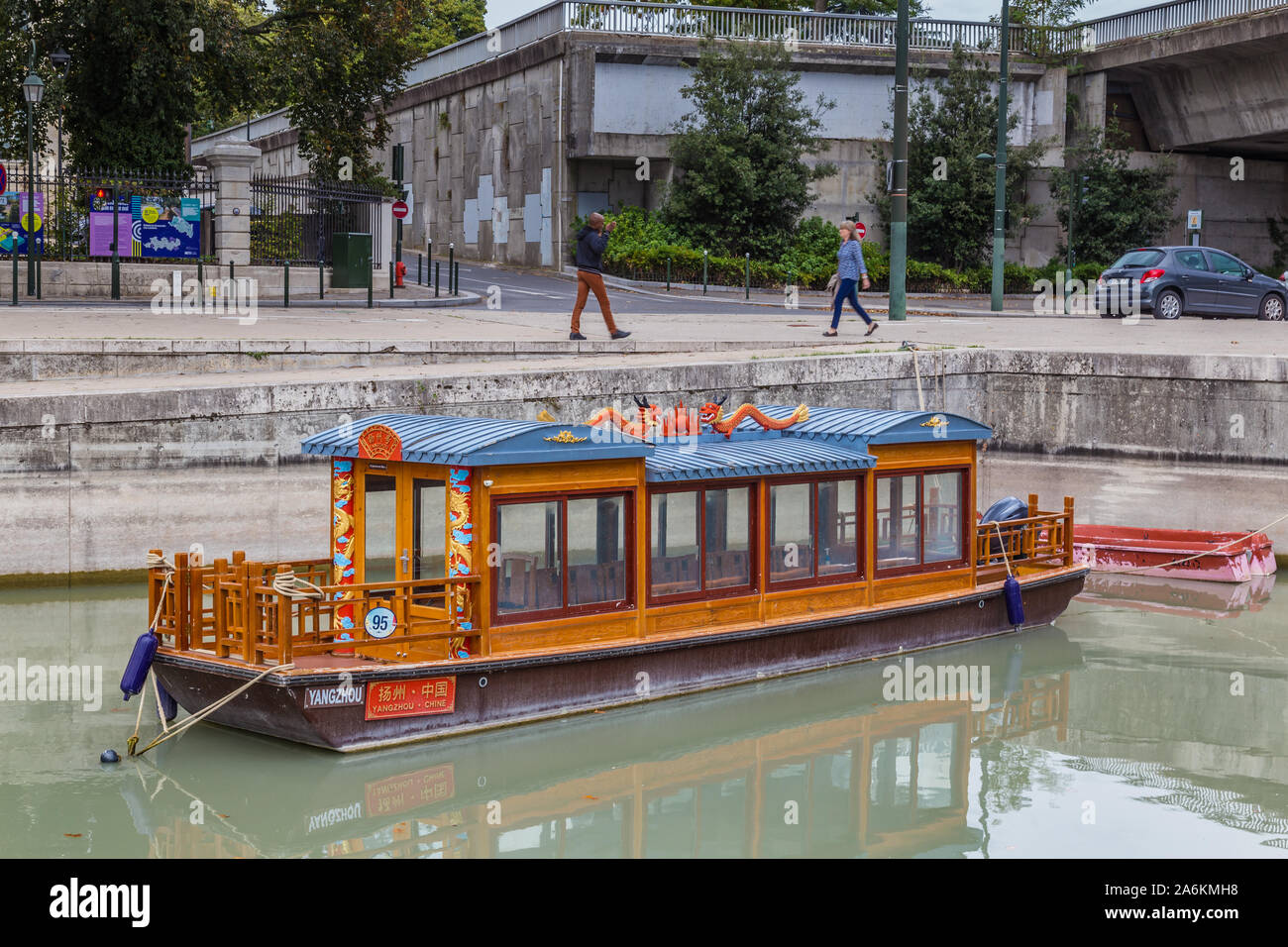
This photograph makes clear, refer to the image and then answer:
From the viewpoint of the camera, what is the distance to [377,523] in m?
10.8

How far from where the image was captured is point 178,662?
9867 mm

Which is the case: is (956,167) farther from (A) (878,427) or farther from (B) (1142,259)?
(A) (878,427)

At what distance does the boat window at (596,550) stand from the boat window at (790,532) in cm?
146

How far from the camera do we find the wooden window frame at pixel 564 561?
1030cm

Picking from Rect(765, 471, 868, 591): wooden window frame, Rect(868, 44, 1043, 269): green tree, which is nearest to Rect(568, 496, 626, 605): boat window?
Rect(765, 471, 868, 591): wooden window frame

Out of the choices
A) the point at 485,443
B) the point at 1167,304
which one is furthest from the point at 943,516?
the point at 1167,304

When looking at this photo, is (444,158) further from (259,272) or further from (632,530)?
(632,530)

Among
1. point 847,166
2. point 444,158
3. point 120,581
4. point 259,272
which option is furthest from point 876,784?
point 444,158

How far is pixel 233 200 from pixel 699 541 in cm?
1771

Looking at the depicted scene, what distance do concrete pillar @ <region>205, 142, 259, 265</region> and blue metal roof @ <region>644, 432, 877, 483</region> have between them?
1639 cm

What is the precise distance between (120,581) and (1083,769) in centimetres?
905

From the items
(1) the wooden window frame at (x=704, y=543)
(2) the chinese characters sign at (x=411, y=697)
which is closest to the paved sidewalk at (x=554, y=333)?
(1) the wooden window frame at (x=704, y=543)

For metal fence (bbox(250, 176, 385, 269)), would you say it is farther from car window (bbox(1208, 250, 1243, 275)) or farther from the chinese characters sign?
the chinese characters sign

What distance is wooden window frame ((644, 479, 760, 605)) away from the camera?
1112cm
